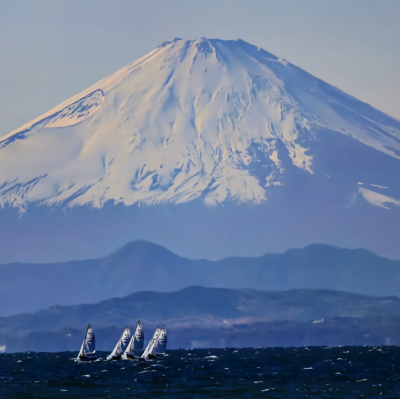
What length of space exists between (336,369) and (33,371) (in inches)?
1838

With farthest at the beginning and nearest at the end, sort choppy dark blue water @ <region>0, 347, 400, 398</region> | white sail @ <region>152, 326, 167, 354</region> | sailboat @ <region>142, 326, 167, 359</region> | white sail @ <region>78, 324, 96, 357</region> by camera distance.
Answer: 1. white sail @ <region>152, 326, 167, 354</region>
2. sailboat @ <region>142, 326, 167, 359</region>
3. white sail @ <region>78, 324, 96, 357</region>
4. choppy dark blue water @ <region>0, 347, 400, 398</region>

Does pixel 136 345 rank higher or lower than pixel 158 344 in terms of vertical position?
lower

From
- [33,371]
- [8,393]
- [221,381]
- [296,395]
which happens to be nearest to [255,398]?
[296,395]

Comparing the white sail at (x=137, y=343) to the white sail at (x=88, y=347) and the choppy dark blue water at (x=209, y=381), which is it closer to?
the white sail at (x=88, y=347)

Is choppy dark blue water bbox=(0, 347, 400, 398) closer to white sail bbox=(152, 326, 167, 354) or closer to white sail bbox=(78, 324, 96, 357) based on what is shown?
white sail bbox=(78, 324, 96, 357)

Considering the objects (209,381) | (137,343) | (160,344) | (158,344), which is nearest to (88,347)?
(137,343)

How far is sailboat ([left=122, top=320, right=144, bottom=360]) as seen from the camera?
150 meters

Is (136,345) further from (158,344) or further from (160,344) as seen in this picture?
(160,344)

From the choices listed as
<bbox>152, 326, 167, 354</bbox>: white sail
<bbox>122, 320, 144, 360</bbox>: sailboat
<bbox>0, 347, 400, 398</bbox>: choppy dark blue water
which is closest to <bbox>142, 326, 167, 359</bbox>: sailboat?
<bbox>152, 326, 167, 354</bbox>: white sail

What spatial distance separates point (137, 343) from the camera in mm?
150625

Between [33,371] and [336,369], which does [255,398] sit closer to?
[336,369]

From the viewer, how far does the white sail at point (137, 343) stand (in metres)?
150

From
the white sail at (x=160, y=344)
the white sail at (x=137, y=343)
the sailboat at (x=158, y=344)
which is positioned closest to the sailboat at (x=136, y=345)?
the white sail at (x=137, y=343)

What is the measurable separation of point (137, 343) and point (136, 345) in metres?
0.55
